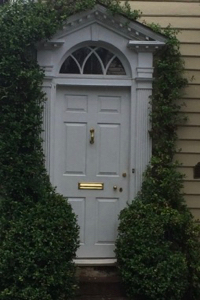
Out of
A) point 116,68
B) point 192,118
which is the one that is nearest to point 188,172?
point 192,118

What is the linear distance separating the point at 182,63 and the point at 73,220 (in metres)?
2.40

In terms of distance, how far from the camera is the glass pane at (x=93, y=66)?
9.15 meters

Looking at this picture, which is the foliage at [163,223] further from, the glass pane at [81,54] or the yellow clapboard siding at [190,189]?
the glass pane at [81,54]

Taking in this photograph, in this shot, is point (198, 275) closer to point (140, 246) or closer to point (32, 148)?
point (140, 246)

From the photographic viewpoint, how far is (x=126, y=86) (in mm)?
9109

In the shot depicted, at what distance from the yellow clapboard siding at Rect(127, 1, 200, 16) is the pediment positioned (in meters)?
0.30

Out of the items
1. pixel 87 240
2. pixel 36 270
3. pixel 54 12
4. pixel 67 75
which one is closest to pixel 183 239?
pixel 87 240

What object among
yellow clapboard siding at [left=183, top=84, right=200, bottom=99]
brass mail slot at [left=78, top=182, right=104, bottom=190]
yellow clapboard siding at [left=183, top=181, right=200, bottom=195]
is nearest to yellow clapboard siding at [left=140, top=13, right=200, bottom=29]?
yellow clapboard siding at [left=183, top=84, right=200, bottom=99]

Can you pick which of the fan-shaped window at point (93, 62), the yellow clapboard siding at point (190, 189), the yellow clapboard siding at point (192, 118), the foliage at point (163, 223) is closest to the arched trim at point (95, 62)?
the fan-shaped window at point (93, 62)

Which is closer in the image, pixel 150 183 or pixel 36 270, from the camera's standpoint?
pixel 36 270

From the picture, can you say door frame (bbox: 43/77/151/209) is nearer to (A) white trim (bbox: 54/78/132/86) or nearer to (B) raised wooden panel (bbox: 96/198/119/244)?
(A) white trim (bbox: 54/78/132/86)

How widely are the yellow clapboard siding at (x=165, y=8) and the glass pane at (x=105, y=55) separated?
2.11 ft

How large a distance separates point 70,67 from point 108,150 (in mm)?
1147

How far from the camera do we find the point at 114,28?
9.05 m
